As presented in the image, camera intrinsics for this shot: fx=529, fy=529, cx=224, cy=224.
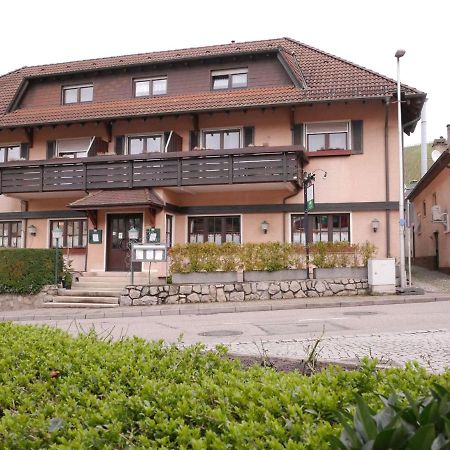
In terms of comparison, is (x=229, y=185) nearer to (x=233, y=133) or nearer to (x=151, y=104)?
(x=233, y=133)

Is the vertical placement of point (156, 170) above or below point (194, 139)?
below

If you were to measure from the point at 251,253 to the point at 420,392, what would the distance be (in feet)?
51.1

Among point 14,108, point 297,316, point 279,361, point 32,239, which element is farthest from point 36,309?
point 279,361

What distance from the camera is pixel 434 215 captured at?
23641 millimetres

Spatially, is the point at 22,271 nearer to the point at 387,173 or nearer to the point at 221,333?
the point at 221,333

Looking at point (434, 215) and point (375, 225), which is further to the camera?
point (434, 215)

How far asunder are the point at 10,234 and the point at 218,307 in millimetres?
13424

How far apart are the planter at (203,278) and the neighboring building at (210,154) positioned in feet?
11.7

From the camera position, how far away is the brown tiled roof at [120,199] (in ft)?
67.4

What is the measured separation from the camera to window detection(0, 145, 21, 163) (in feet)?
83.4

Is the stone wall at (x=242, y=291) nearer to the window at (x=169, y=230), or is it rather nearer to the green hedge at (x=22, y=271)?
the green hedge at (x=22, y=271)

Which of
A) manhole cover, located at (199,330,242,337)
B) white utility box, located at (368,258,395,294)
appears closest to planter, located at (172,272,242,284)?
white utility box, located at (368,258,395,294)

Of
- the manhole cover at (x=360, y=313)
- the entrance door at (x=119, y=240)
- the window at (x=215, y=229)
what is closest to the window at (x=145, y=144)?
the entrance door at (x=119, y=240)

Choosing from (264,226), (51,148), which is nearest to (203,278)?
(264,226)
